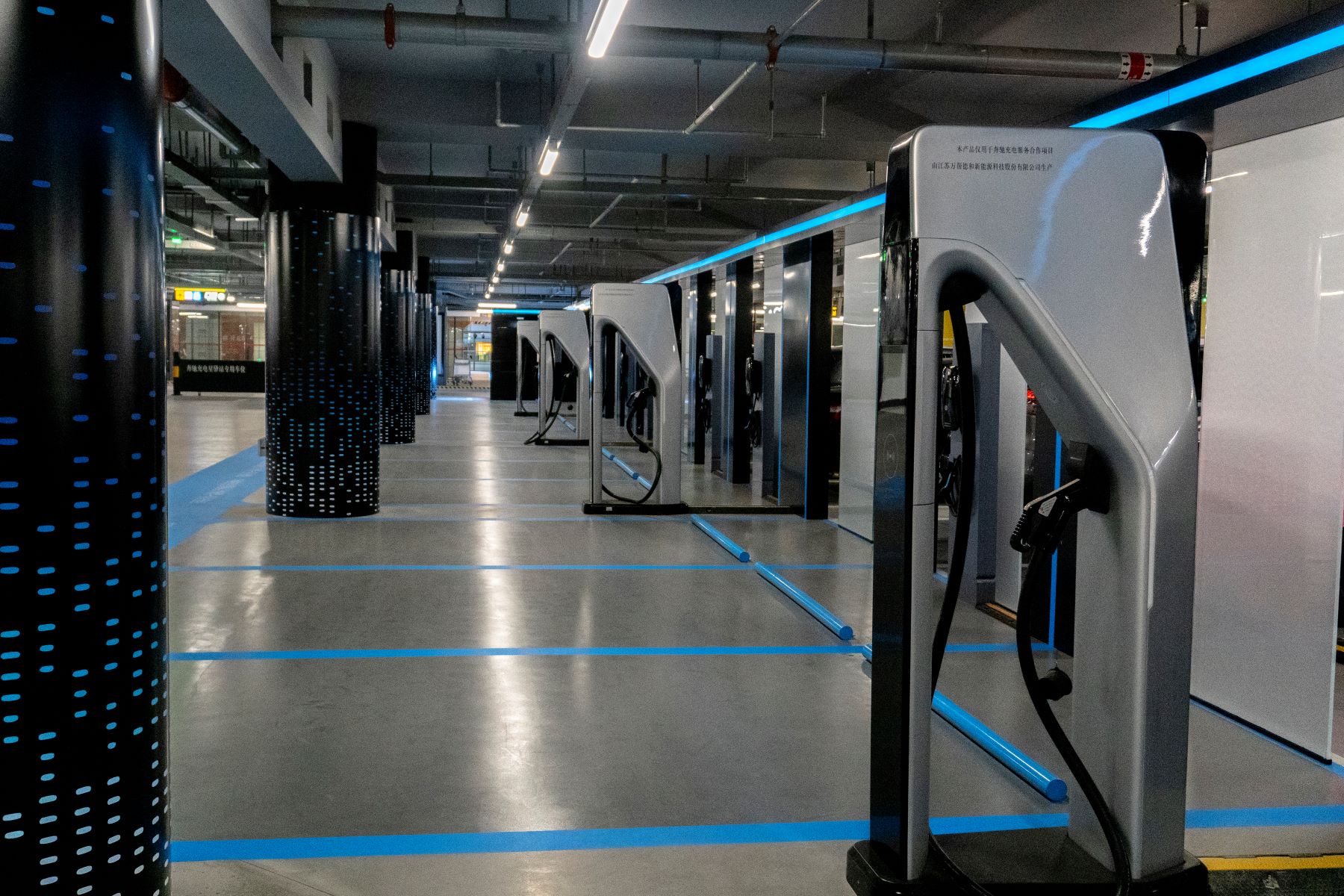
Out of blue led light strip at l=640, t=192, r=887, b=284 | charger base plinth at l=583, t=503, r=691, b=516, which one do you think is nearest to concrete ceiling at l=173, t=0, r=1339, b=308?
blue led light strip at l=640, t=192, r=887, b=284

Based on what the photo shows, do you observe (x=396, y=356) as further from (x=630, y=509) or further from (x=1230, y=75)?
(x=1230, y=75)

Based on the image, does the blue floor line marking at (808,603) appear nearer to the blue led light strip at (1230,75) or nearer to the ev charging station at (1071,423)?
the blue led light strip at (1230,75)

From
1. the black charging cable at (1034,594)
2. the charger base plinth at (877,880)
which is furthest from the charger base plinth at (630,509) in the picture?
the black charging cable at (1034,594)

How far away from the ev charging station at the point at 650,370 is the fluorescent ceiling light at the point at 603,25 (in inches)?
140

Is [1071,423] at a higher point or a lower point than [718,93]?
lower

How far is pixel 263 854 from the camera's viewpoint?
2887 millimetres

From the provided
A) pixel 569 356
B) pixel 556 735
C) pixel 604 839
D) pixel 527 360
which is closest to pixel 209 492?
pixel 569 356

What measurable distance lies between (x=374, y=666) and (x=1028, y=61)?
5924 millimetres

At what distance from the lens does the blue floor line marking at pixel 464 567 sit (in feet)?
22.4

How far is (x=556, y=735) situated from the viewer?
3.87 meters

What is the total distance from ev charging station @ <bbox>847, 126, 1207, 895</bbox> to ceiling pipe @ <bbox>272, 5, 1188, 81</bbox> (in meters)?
4.42

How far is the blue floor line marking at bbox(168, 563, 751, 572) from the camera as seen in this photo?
682 centimetres

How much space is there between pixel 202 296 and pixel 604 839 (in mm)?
34638

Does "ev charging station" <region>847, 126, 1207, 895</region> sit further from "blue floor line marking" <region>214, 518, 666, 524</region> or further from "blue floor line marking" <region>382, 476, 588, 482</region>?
"blue floor line marking" <region>382, 476, 588, 482</region>
